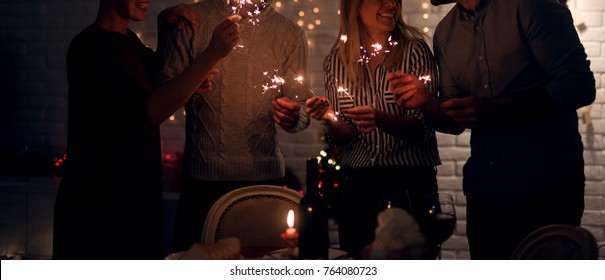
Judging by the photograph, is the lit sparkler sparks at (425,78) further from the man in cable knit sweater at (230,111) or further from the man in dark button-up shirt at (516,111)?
the man in cable knit sweater at (230,111)

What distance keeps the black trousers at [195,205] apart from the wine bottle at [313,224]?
1.09 m

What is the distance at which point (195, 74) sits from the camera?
88.7 inches

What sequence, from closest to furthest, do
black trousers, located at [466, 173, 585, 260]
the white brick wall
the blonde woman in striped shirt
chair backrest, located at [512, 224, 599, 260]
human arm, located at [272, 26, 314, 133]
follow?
chair backrest, located at [512, 224, 599, 260] < black trousers, located at [466, 173, 585, 260] < the blonde woman in striped shirt < human arm, located at [272, 26, 314, 133] < the white brick wall

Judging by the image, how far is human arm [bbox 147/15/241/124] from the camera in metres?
2.23

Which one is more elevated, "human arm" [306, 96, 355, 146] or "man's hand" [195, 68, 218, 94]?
"man's hand" [195, 68, 218, 94]

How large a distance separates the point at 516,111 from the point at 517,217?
36 cm

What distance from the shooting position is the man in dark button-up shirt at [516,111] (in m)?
2.09

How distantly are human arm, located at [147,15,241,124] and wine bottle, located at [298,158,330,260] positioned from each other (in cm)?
85

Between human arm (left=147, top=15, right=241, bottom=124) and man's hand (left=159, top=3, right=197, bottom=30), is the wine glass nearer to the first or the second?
human arm (left=147, top=15, right=241, bottom=124)

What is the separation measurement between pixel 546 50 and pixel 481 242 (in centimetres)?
65

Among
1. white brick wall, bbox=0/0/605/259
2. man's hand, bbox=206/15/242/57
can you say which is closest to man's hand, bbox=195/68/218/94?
man's hand, bbox=206/15/242/57

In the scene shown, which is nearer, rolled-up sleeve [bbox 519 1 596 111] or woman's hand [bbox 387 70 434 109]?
rolled-up sleeve [bbox 519 1 596 111]
